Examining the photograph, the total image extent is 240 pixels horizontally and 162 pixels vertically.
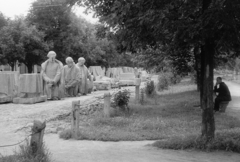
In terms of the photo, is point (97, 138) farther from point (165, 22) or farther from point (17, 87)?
point (17, 87)

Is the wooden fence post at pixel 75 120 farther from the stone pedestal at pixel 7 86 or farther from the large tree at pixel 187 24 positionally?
the stone pedestal at pixel 7 86

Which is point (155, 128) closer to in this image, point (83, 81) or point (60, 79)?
point (60, 79)

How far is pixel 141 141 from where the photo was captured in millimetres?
8531

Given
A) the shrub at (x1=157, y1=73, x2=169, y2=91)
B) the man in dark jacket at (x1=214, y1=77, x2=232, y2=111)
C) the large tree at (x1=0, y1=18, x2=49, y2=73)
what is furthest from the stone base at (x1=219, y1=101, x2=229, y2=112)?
the large tree at (x1=0, y1=18, x2=49, y2=73)

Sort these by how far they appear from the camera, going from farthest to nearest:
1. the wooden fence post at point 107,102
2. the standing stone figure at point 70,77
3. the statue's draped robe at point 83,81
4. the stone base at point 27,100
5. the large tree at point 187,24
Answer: the statue's draped robe at point 83,81
the standing stone figure at point 70,77
the stone base at point 27,100
the wooden fence post at point 107,102
the large tree at point 187,24

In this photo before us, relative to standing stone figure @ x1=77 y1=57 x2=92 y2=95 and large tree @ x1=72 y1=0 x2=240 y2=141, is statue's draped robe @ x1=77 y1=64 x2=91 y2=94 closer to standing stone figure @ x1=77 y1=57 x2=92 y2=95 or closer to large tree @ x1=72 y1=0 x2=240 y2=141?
standing stone figure @ x1=77 y1=57 x2=92 y2=95

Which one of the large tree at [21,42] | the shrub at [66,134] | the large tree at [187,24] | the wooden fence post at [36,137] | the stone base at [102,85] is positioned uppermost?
the large tree at [21,42]

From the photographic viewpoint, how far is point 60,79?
48.1 ft

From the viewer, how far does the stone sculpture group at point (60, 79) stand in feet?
46.8

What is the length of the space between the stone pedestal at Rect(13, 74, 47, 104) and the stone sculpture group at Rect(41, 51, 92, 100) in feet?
3.05

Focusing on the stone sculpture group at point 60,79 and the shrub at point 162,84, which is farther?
the shrub at point 162,84

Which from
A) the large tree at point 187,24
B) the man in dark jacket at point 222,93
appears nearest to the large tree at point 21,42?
the man in dark jacket at point 222,93

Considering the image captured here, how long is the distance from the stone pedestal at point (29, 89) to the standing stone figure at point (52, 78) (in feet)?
2.81

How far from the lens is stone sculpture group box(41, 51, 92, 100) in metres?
14.3
